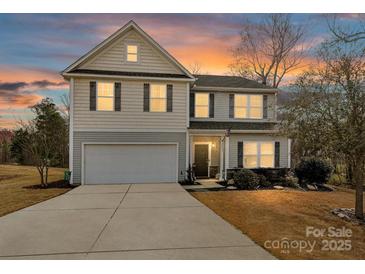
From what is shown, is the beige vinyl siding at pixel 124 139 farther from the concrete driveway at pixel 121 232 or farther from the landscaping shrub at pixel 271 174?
the landscaping shrub at pixel 271 174

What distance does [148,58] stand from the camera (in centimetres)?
1222

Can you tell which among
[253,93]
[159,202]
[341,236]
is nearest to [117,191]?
[159,202]

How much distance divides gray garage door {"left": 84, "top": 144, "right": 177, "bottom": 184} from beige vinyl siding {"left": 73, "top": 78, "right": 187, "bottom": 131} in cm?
97

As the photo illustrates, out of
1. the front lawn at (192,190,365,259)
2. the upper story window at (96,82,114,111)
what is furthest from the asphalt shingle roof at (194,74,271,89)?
the front lawn at (192,190,365,259)

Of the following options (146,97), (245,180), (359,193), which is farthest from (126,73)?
(359,193)

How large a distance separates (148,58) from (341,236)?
10.5 metres

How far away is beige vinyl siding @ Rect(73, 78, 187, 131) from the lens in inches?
456

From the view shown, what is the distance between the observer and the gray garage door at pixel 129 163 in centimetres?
1179

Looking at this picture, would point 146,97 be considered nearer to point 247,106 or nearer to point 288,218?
point 247,106

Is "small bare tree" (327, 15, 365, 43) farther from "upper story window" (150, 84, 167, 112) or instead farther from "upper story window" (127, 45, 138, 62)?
"upper story window" (127, 45, 138, 62)

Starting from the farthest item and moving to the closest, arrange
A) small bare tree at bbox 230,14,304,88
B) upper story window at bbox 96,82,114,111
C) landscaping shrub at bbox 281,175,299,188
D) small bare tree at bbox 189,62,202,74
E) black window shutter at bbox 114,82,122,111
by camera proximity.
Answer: small bare tree at bbox 189,62,202,74 < small bare tree at bbox 230,14,304,88 < landscaping shrub at bbox 281,175,299,188 < black window shutter at bbox 114,82,122,111 < upper story window at bbox 96,82,114,111

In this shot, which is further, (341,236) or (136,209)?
(136,209)

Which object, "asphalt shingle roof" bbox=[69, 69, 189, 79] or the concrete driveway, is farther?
"asphalt shingle roof" bbox=[69, 69, 189, 79]

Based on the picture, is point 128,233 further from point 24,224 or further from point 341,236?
point 341,236
